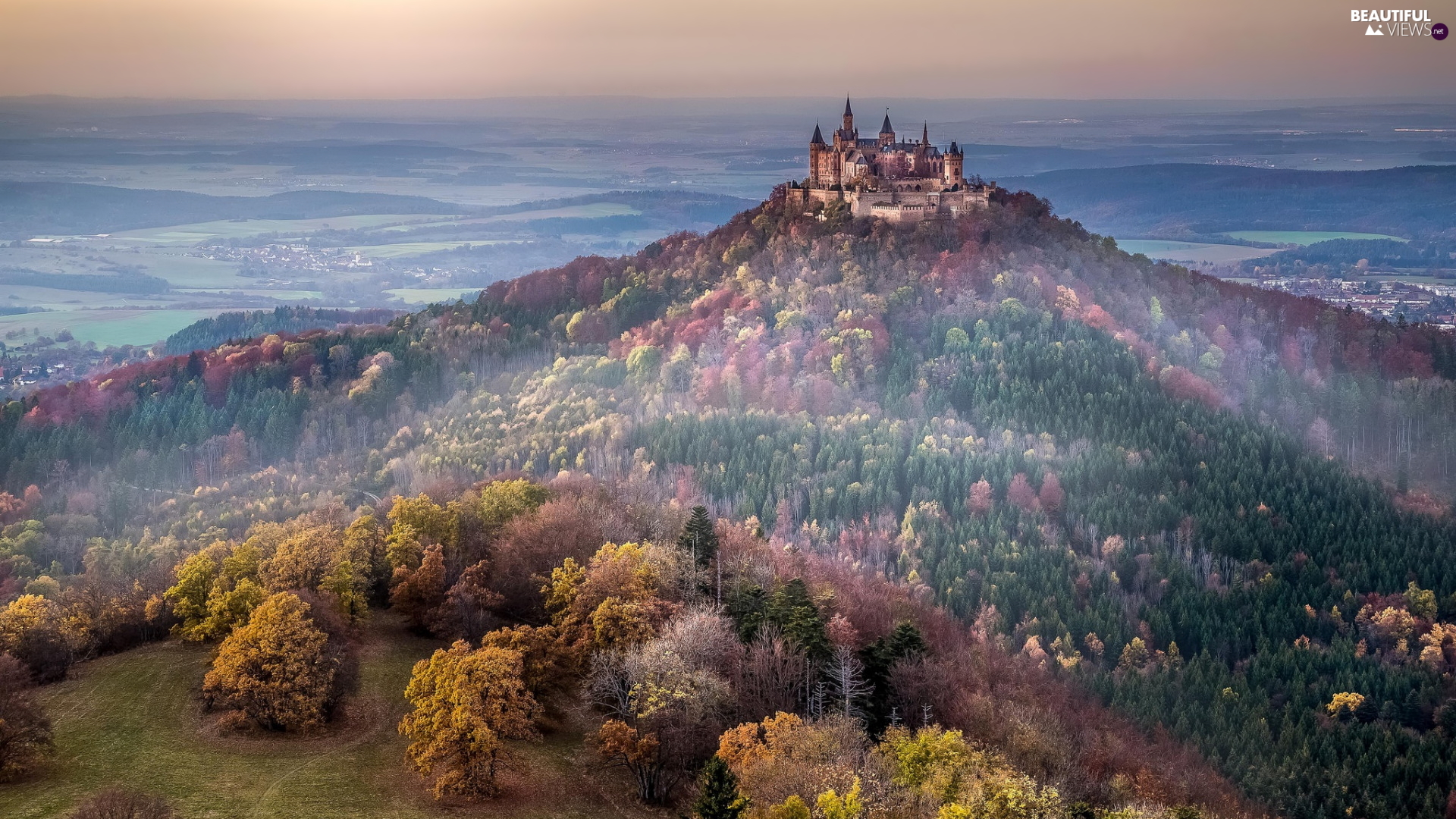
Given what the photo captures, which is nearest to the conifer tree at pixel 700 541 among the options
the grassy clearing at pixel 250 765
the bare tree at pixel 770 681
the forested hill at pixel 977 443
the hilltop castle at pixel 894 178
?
the forested hill at pixel 977 443

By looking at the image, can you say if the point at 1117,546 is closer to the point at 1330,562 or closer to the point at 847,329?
the point at 1330,562

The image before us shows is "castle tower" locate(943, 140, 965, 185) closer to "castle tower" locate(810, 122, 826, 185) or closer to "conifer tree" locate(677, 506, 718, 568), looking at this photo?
"castle tower" locate(810, 122, 826, 185)

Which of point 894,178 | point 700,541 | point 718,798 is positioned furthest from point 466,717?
point 894,178

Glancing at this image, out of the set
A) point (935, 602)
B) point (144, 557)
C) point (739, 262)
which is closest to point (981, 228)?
point (739, 262)

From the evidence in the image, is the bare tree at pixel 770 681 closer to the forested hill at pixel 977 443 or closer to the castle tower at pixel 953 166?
the forested hill at pixel 977 443

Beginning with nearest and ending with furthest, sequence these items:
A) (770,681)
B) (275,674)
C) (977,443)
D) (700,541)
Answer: (275,674)
(770,681)
(700,541)
(977,443)

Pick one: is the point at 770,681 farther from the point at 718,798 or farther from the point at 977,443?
the point at 977,443
